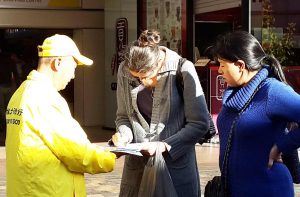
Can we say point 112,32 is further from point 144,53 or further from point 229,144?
point 229,144

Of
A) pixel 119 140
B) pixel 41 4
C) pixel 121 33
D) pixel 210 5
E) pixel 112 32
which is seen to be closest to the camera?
pixel 119 140

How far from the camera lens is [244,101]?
3373 mm

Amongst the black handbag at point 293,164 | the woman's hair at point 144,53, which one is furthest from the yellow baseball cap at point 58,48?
the black handbag at point 293,164

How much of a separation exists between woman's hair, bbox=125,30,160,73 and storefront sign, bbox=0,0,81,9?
13.0m

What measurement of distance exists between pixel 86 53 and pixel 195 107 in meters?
13.6

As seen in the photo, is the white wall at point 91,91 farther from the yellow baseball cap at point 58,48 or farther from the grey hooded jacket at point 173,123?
the yellow baseball cap at point 58,48

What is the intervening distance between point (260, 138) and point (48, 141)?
1.03 meters

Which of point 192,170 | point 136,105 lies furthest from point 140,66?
point 192,170

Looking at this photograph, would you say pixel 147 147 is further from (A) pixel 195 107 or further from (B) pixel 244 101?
(B) pixel 244 101

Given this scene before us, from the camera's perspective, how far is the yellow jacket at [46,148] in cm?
333

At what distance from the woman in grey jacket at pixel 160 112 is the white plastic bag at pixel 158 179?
0.22 feet

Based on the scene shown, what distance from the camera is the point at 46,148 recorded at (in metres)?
3.34

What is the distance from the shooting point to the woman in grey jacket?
3881mm

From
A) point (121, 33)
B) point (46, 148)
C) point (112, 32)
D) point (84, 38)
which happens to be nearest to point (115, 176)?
point (46, 148)
